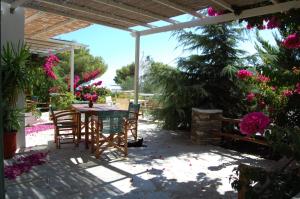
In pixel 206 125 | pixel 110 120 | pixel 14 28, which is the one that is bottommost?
pixel 206 125

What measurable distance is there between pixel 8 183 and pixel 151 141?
3.09m

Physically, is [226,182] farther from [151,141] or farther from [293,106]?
[151,141]

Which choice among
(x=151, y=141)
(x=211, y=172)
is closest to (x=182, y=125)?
(x=151, y=141)

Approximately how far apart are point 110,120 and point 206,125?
2.21 metres

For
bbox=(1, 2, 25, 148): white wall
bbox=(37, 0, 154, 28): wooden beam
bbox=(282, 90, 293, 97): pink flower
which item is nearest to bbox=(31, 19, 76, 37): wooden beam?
bbox=(37, 0, 154, 28): wooden beam

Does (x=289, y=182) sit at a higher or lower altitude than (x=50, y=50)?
lower

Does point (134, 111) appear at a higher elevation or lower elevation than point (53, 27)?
lower

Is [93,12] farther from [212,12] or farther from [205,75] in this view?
[205,75]

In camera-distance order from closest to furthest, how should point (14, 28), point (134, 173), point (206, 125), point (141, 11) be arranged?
point (134, 173), point (14, 28), point (141, 11), point (206, 125)

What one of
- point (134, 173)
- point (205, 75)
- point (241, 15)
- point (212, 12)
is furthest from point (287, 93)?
point (134, 173)

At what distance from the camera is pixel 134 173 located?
3787 mm

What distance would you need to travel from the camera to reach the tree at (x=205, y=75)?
6.21 metres

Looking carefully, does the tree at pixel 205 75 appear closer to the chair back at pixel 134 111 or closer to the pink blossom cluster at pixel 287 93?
the chair back at pixel 134 111

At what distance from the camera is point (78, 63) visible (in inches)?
749
